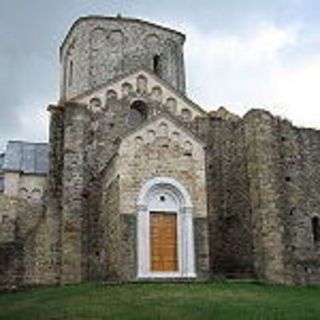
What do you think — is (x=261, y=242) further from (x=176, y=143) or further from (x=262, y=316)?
(x=262, y=316)

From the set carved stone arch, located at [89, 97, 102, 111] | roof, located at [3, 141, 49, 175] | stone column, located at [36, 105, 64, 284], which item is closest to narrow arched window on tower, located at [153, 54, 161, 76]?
roof, located at [3, 141, 49, 175]

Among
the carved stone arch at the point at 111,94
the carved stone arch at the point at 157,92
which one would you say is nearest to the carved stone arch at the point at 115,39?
the carved stone arch at the point at 157,92

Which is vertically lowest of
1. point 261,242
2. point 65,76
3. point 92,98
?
point 261,242

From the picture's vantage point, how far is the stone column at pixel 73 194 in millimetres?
23422

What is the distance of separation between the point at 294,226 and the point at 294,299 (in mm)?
7545

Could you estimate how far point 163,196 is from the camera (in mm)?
22469

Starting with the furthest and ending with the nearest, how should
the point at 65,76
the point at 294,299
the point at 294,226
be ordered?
the point at 65,76, the point at 294,226, the point at 294,299

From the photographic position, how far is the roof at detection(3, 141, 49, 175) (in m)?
32.0

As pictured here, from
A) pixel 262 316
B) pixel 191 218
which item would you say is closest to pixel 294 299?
pixel 262 316

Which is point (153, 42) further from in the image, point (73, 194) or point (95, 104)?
point (73, 194)

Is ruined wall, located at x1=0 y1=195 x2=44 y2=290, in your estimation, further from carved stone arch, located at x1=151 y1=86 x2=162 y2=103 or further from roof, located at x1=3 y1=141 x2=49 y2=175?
roof, located at x1=3 y1=141 x2=49 y2=175

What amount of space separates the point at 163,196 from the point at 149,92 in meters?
5.78

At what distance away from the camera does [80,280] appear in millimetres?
23188

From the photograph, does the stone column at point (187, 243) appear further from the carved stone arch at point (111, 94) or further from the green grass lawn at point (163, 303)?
the carved stone arch at point (111, 94)
